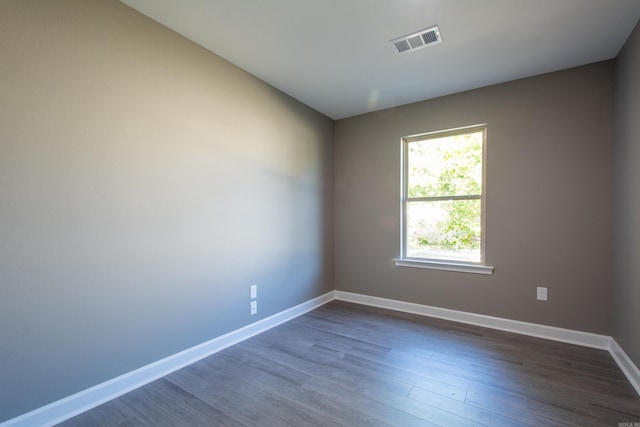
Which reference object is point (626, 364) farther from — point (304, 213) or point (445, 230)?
point (304, 213)

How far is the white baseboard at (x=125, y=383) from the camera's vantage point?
1.54 meters

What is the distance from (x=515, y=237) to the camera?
2.85 m

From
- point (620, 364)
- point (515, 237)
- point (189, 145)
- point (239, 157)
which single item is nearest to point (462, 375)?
point (620, 364)

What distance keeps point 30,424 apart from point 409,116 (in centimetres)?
396

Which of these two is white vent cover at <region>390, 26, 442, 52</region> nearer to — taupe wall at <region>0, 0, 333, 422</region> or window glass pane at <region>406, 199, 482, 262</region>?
taupe wall at <region>0, 0, 333, 422</region>

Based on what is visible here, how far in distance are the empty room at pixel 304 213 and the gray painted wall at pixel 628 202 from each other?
0.08ft

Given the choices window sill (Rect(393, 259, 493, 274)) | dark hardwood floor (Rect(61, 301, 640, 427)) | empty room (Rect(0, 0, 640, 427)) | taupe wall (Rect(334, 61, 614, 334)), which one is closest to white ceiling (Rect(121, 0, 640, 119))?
empty room (Rect(0, 0, 640, 427))

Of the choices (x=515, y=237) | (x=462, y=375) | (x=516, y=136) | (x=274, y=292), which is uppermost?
(x=516, y=136)

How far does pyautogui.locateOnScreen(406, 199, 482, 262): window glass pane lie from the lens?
3117 millimetres

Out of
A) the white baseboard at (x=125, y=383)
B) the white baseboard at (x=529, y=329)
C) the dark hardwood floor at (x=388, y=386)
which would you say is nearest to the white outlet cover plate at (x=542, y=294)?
the white baseboard at (x=529, y=329)

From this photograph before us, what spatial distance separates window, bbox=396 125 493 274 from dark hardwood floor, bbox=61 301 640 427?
88 cm

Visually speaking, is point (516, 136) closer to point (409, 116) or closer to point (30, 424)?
point (409, 116)

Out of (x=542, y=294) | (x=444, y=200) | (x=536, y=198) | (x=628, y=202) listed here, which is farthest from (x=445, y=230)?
(x=628, y=202)

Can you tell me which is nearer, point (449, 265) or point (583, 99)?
point (583, 99)
